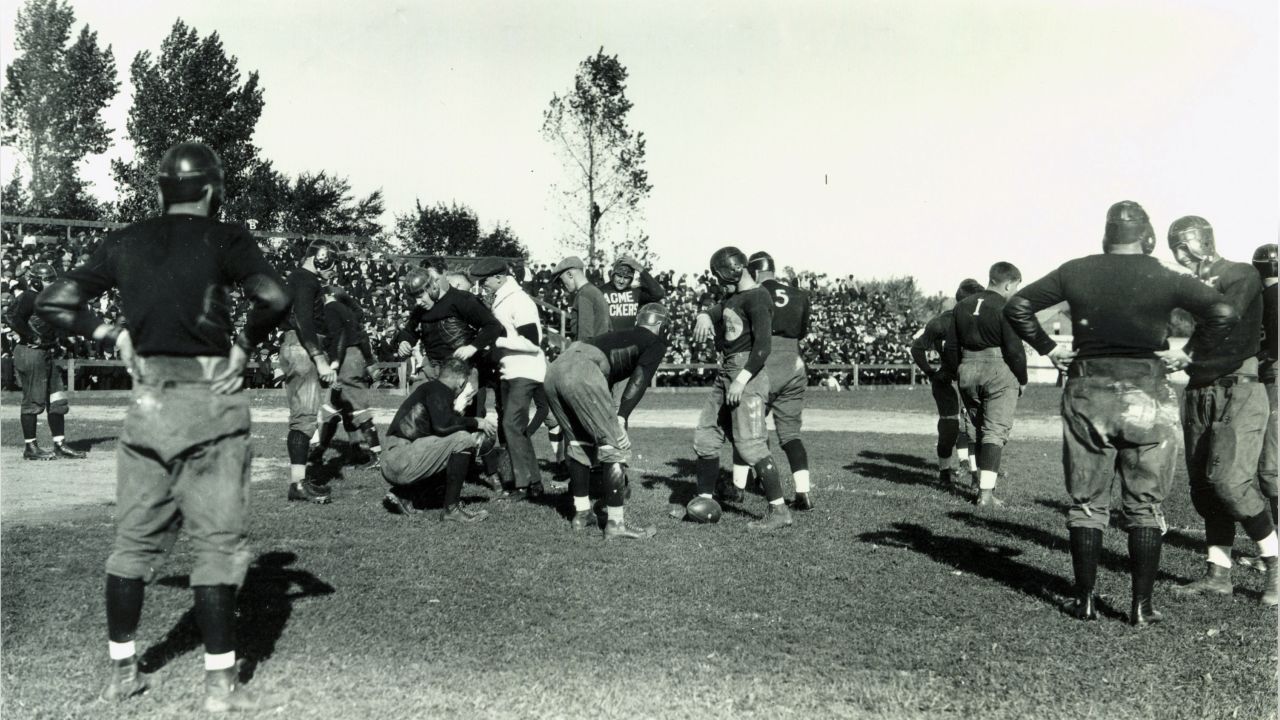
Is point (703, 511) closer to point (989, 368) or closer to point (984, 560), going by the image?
point (984, 560)

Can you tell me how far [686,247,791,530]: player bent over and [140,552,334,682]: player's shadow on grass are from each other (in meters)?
3.05

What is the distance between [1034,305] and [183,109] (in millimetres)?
34099

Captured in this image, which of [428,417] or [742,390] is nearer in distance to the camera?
[742,390]

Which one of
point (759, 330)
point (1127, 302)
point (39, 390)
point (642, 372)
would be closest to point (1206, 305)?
point (1127, 302)

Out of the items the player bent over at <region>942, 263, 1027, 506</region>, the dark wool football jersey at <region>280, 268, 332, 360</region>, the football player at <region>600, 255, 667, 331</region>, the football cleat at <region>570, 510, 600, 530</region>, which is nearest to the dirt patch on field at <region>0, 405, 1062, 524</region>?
the dark wool football jersey at <region>280, 268, 332, 360</region>

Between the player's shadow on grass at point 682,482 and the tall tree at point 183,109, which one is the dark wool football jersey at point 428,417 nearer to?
the player's shadow on grass at point 682,482

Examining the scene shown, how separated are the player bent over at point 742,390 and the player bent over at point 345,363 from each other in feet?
11.4

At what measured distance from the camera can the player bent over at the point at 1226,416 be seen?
5.50m

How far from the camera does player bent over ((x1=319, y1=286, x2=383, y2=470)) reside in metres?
9.12

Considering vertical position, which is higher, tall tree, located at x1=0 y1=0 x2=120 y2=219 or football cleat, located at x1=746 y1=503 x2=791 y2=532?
tall tree, located at x1=0 y1=0 x2=120 y2=219

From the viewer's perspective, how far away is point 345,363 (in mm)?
9352

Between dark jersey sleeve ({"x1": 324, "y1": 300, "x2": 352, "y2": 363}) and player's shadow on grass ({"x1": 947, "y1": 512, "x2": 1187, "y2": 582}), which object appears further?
dark jersey sleeve ({"x1": 324, "y1": 300, "x2": 352, "y2": 363})

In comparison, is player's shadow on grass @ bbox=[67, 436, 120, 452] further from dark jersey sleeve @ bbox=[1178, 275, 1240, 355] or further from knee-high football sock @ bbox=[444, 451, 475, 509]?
dark jersey sleeve @ bbox=[1178, 275, 1240, 355]

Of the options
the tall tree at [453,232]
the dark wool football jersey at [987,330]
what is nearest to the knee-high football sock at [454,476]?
the dark wool football jersey at [987,330]
